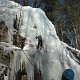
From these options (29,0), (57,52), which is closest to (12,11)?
(57,52)

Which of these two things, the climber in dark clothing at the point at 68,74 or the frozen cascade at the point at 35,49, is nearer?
the frozen cascade at the point at 35,49

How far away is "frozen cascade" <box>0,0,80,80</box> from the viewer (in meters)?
7.74

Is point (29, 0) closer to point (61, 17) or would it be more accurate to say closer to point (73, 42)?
point (61, 17)

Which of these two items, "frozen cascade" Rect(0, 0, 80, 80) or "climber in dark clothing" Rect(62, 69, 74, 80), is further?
"climber in dark clothing" Rect(62, 69, 74, 80)

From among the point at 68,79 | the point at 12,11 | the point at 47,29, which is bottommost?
the point at 68,79

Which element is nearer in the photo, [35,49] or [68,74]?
[68,74]

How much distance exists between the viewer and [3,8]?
10.9m

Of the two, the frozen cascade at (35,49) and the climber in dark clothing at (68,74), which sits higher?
the frozen cascade at (35,49)

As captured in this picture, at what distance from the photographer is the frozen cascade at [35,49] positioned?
7.74 metres

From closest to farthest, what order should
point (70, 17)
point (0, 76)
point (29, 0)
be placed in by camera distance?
point (0, 76), point (29, 0), point (70, 17)

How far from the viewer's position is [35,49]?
8.91 meters

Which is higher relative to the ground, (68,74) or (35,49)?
(35,49)

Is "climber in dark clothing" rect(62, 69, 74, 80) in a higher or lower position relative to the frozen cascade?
lower

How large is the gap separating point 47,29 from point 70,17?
8.73 meters
